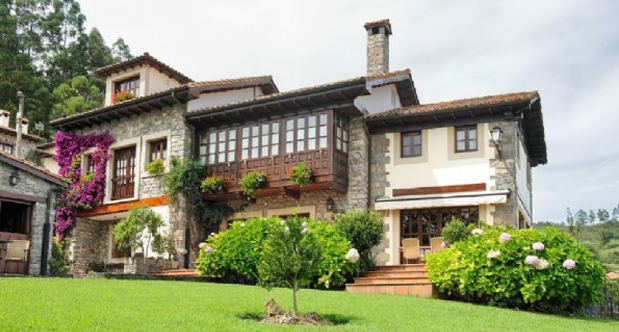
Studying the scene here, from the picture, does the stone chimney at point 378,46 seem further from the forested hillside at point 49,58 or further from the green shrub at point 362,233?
the forested hillside at point 49,58

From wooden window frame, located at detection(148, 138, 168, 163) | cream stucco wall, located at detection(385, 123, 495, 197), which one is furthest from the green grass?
wooden window frame, located at detection(148, 138, 168, 163)

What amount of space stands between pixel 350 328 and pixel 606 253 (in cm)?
4479

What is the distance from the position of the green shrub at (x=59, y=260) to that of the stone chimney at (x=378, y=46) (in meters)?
12.9

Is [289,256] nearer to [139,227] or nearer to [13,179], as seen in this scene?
[13,179]

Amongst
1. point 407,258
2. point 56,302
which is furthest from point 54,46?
point 56,302

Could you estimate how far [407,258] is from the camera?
1947cm

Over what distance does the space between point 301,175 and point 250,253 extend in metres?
3.97

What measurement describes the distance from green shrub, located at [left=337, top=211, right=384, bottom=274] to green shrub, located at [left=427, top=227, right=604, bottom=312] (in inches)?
137

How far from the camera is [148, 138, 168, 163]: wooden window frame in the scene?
23.9 m

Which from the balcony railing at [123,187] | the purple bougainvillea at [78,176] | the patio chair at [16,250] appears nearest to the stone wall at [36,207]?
the patio chair at [16,250]

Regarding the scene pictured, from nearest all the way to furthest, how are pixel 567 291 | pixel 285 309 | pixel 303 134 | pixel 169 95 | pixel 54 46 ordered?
pixel 285 309 → pixel 567 291 → pixel 303 134 → pixel 169 95 → pixel 54 46

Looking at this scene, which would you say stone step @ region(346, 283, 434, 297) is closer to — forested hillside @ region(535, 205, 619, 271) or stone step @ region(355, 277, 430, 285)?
stone step @ region(355, 277, 430, 285)

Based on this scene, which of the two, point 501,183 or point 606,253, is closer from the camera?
point 501,183

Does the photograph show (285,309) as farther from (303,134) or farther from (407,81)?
(407,81)
